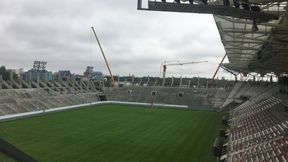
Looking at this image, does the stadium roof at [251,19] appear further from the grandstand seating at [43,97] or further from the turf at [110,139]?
the grandstand seating at [43,97]

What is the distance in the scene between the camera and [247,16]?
10312 mm

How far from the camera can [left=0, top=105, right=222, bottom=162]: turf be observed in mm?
17844

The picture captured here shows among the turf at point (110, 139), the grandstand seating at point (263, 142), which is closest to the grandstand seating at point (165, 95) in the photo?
the turf at point (110, 139)

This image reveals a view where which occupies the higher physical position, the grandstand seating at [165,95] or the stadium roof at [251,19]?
the stadium roof at [251,19]

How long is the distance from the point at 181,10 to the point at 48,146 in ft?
44.2

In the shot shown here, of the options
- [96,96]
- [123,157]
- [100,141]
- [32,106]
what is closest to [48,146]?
[100,141]

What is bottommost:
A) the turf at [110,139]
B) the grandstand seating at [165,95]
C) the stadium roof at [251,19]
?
the turf at [110,139]

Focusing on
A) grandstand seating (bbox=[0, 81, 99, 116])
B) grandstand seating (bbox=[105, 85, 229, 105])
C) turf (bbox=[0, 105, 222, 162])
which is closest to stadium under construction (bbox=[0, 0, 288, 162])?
turf (bbox=[0, 105, 222, 162])

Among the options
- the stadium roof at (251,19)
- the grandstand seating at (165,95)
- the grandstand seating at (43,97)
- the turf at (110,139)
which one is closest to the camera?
the stadium roof at (251,19)

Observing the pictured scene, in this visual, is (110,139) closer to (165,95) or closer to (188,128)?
(188,128)

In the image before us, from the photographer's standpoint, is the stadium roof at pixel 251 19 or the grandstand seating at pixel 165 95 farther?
the grandstand seating at pixel 165 95

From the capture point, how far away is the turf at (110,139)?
17844mm

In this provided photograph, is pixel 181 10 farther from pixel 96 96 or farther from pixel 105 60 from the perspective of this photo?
pixel 105 60

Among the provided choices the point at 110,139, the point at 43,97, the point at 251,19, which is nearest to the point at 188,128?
the point at 110,139
